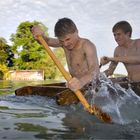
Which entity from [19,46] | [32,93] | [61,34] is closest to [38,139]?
[61,34]

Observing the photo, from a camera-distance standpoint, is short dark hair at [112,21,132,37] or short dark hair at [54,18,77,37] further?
short dark hair at [112,21,132,37]

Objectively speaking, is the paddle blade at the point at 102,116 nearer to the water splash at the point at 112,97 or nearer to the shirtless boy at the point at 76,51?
the shirtless boy at the point at 76,51

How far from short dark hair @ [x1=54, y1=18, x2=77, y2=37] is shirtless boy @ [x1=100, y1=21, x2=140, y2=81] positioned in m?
1.76

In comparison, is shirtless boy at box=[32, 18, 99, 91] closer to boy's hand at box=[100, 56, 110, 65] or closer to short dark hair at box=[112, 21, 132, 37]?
boy's hand at box=[100, 56, 110, 65]

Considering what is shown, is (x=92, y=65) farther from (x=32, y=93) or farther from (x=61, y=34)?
(x=32, y=93)

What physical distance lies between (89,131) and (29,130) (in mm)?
599

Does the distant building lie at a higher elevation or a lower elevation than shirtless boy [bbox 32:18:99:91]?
lower

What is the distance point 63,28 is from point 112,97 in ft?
4.39

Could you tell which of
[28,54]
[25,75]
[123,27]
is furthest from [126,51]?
[28,54]

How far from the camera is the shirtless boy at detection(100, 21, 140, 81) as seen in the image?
636 cm

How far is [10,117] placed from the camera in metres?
4.36

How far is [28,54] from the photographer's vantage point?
5647 cm

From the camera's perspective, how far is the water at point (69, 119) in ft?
10.8

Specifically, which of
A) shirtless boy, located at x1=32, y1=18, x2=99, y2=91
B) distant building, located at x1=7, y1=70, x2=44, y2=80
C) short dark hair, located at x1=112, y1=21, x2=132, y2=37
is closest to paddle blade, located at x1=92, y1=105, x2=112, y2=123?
shirtless boy, located at x1=32, y1=18, x2=99, y2=91
